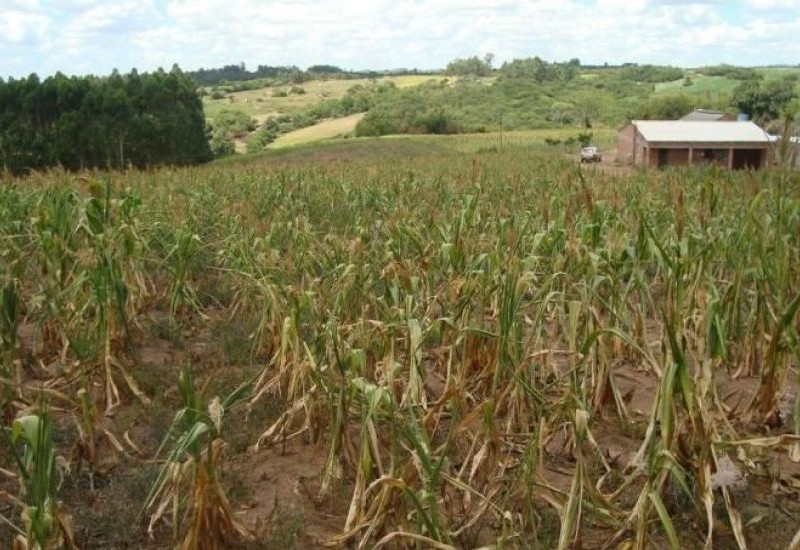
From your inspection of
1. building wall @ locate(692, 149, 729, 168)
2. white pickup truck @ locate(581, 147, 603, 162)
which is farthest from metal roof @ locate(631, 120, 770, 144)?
white pickup truck @ locate(581, 147, 603, 162)

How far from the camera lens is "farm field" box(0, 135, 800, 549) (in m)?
2.93

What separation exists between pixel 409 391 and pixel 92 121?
33.2 m

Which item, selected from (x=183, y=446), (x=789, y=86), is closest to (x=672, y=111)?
(x=789, y=86)

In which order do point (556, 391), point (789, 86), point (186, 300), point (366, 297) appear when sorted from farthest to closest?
1. point (789, 86)
2. point (186, 300)
3. point (366, 297)
4. point (556, 391)

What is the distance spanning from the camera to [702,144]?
30188 millimetres

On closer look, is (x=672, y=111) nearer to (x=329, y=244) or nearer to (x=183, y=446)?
(x=329, y=244)

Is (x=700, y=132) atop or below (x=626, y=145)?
atop

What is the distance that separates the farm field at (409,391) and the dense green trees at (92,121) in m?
26.7

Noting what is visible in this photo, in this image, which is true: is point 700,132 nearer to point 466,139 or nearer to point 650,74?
point 466,139

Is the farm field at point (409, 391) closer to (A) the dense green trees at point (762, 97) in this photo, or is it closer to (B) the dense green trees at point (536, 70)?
(A) the dense green trees at point (762, 97)

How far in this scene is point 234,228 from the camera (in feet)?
21.7

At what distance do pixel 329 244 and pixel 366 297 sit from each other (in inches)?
70.4

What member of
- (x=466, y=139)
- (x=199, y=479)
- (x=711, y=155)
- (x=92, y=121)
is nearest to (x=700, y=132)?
(x=711, y=155)

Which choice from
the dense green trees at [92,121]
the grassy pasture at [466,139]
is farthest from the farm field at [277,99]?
the dense green trees at [92,121]
